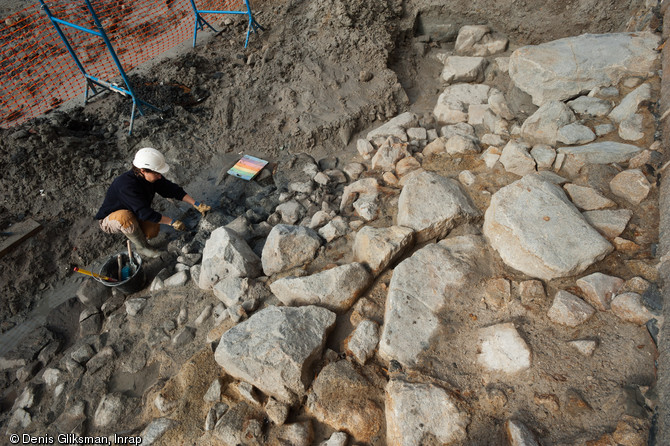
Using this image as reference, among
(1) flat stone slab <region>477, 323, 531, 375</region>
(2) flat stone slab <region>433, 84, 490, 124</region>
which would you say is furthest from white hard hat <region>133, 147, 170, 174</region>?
(2) flat stone slab <region>433, 84, 490, 124</region>

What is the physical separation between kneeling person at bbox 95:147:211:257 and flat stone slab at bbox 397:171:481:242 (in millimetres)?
2334

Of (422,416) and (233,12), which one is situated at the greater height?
(233,12)

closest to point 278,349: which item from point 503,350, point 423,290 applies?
point 423,290

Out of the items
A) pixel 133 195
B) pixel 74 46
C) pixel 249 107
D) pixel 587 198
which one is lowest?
pixel 587 198

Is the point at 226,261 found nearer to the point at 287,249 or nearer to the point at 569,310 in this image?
the point at 287,249

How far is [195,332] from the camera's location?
10.2ft

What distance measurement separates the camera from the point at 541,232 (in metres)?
2.53

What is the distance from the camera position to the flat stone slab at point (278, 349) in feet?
7.51

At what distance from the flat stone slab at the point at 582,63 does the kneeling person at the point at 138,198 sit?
3.92 meters

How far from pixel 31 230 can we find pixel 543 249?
5.19m

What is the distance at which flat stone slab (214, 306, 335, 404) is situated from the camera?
2.29 meters

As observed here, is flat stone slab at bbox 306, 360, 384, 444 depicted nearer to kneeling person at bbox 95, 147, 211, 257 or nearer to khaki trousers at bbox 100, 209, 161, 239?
kneeling person at bbox 95, 147, 211, 257

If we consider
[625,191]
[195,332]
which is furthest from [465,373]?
[195,332]

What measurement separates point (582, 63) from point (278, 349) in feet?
13.3
